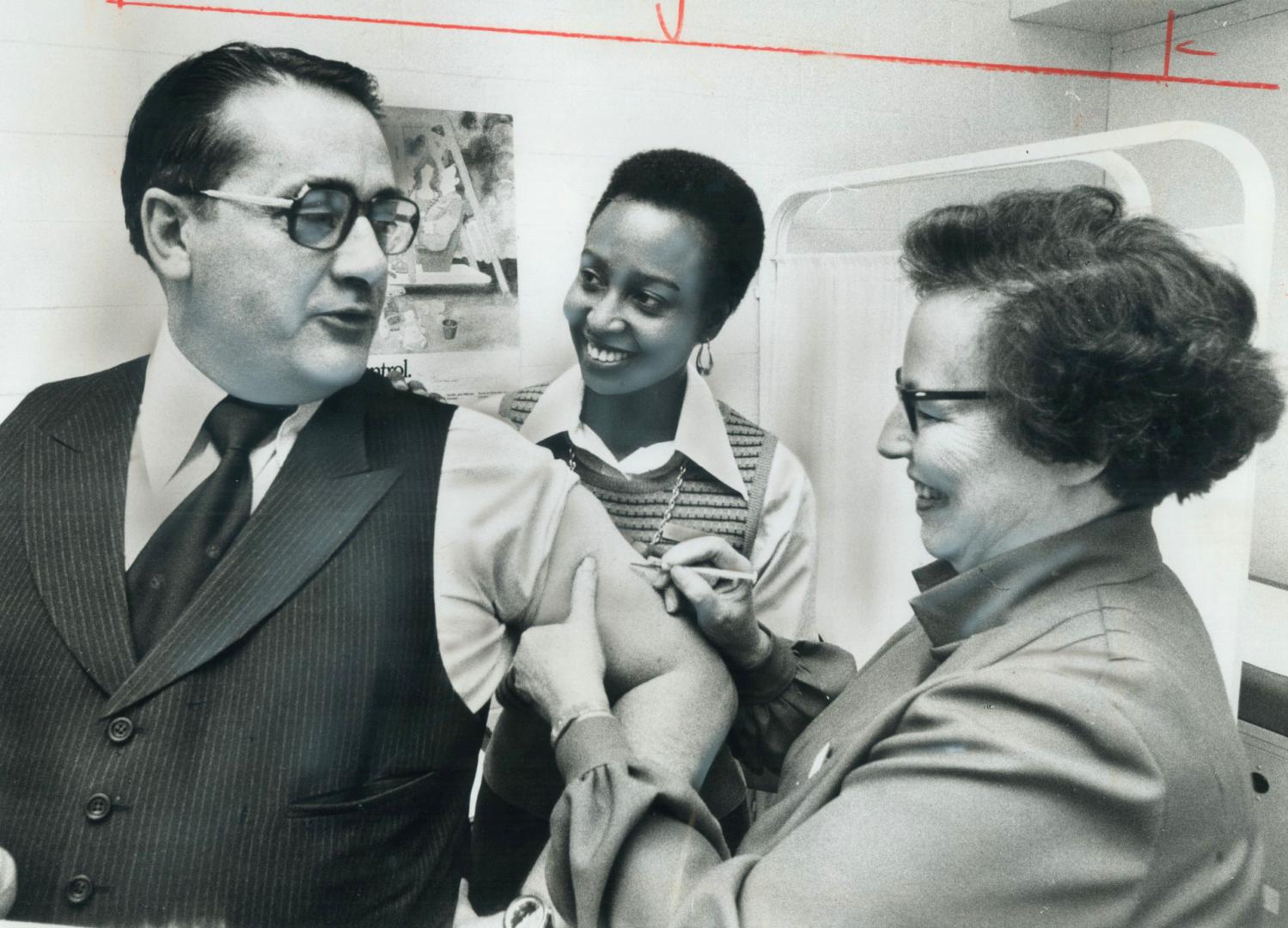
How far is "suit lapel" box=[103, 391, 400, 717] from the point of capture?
940mm

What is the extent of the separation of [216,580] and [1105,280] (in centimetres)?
90

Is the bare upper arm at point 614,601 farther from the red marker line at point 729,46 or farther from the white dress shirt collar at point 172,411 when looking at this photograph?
the red marker line at point 729,46

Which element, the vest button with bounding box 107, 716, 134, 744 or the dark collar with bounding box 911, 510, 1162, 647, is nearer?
the dark collar with bounding box 911, 510, 1162, 647

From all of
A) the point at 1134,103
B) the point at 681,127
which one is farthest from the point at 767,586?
the point at 1134,103

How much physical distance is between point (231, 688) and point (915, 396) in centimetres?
75

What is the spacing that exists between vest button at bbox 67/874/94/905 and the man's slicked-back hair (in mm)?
711

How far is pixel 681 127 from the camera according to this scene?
1.00 metres

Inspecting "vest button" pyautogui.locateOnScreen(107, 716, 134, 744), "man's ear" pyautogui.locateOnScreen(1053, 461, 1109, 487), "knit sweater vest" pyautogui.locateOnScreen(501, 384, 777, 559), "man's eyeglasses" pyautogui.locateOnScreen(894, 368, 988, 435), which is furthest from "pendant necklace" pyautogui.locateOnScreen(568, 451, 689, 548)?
"vest button" pyautogui.locateOnScreen(107, 716, 134, 744)

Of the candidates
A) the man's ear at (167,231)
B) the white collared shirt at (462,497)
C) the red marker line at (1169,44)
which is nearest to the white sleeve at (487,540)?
the white collared shirt at (462,497)

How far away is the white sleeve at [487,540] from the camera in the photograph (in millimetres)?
977

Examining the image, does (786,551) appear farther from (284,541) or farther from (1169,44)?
(1169,44)

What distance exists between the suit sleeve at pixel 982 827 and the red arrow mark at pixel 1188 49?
69cm

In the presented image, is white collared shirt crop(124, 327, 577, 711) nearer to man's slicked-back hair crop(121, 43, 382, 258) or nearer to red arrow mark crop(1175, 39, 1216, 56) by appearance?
man's slicked-back hair crop(121, 43, 382, 258)

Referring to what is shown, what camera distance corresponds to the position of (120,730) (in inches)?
36.8
